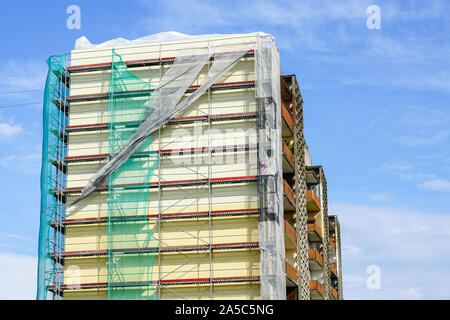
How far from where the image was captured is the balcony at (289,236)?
3973cm

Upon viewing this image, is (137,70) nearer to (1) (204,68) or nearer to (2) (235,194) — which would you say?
(1) (204,68)

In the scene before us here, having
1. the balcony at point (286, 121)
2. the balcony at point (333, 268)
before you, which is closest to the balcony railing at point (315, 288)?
the balcony at point (286, 121)

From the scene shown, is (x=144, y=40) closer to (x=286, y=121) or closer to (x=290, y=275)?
(x=286, y=121)

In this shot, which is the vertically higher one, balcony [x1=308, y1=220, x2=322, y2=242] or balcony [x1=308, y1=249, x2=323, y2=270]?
balcony [x1=308, y1=220, x2=322, y2=242]

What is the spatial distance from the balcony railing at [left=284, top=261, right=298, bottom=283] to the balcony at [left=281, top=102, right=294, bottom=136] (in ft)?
26.3

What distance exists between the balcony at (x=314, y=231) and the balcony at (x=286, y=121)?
8895 mm

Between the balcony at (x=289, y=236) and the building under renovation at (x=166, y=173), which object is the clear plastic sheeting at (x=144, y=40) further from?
the balcony at (x=289, y=236)

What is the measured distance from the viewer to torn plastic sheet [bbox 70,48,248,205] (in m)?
38.8

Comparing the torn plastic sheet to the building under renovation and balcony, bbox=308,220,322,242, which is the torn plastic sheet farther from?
balcony, bbox=308,220,322,242

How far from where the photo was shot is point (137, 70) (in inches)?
1606

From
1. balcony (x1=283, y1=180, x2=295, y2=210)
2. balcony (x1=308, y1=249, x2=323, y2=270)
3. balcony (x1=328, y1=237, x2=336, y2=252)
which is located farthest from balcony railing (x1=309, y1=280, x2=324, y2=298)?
balcony (x1=328, y1=237, x2=336, y2=252)

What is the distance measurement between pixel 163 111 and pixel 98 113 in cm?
381

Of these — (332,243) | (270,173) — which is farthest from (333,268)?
→ (270,173)
